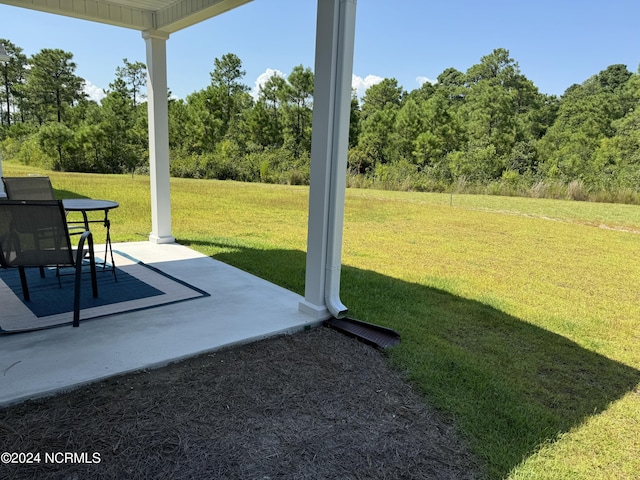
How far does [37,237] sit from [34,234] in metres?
0.02

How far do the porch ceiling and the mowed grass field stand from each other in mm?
2398

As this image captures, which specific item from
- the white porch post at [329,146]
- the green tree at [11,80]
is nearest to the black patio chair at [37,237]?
the white porch post at [329,146]

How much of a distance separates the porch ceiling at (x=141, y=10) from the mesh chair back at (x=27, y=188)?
1462mm

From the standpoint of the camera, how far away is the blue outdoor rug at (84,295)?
2.76 m

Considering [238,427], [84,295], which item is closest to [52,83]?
[84,295]

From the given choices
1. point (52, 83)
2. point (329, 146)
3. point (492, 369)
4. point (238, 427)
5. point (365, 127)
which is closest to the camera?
point (238, 427)

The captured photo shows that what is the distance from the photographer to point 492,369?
8.26 feet

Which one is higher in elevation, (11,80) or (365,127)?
(11,80)

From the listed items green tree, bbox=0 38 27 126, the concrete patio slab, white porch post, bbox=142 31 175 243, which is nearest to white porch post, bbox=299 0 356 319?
the concrete patio slab

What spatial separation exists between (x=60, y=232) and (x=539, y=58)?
24.6m

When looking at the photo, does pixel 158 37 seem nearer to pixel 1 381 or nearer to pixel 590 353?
pixel 1 381

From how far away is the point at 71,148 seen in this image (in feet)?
59.0

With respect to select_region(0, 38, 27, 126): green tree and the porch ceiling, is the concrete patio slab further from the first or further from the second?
select_region(0, 38, 27, 126): green tree

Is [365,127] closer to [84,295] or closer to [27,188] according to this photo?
[27,188]
